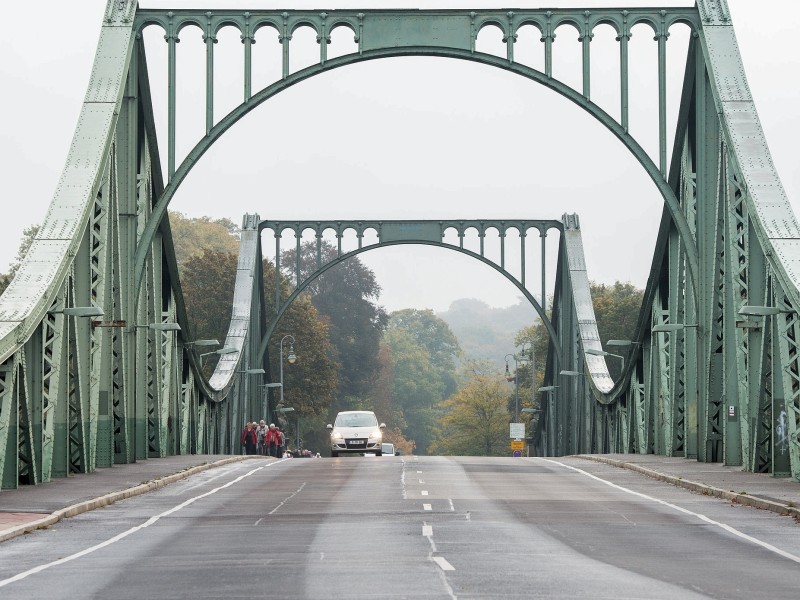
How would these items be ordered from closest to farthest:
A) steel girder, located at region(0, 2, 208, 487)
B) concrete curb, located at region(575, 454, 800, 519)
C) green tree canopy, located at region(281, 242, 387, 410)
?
concrete curb, located at region(575, 454, 800, 519) → steel girder, located at region(0, 2, 208, 487) → green tree canopy, located at region(281, 242, 387, 410)

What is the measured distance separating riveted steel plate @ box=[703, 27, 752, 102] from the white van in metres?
29.2

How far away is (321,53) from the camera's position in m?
40.3

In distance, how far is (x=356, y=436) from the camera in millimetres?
65688

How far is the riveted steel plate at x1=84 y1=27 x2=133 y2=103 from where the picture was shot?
129 ft

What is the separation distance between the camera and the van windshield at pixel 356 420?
217ft

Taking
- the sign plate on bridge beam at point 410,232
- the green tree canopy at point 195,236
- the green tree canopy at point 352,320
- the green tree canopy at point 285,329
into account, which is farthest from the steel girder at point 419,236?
the green tree canopy at point 195,236

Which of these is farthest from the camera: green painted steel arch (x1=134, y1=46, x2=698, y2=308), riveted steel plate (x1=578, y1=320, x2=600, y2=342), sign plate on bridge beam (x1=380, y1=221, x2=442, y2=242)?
sign plate on bridge beam (x1=380, y1=221, x2=442, y2=242)

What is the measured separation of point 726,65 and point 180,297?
1923 centimetres

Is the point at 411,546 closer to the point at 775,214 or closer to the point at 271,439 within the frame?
the point at 775,214

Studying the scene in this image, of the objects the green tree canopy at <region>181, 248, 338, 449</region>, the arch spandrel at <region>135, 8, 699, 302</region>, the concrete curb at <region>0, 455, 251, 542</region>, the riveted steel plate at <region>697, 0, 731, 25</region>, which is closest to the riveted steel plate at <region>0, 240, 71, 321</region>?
the concrete curb at <region>0, 455, 251, 542</region>

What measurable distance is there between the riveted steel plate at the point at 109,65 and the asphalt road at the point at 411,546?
33.2 feet

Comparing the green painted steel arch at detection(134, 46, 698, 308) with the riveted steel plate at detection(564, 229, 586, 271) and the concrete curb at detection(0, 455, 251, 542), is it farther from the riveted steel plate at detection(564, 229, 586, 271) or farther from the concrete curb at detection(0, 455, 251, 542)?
the riveted steel plate at detection(564, 229, 586, 271)

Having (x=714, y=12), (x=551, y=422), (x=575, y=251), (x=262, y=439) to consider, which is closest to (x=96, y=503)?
(x=714, y=12)

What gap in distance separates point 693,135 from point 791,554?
25470 millimetres
